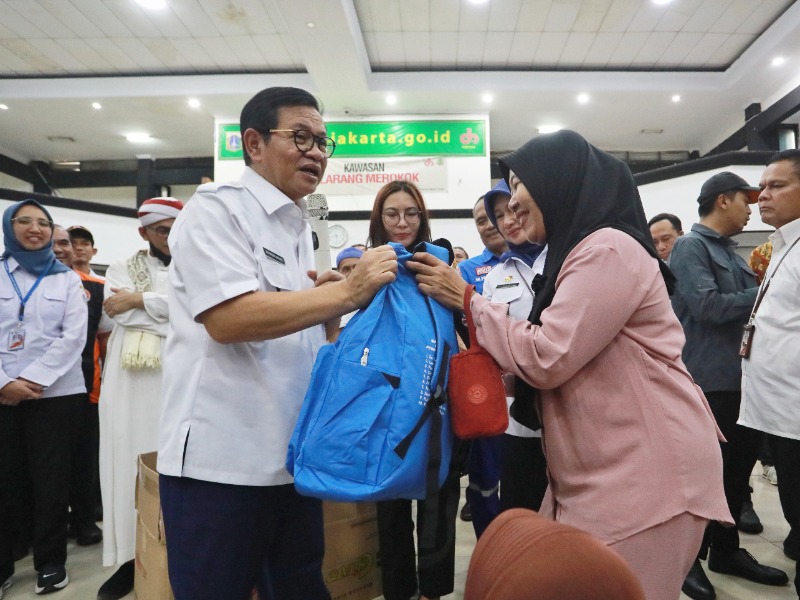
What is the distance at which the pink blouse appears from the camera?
3.05 ft

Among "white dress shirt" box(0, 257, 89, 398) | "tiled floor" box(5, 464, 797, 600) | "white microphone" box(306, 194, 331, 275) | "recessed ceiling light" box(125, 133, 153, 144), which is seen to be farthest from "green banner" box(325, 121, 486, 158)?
"white microphone" box(306, 194, 331, 275)

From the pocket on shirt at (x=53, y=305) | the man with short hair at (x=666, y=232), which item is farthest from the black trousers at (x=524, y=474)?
the man with short hair at (x=666, y=232)

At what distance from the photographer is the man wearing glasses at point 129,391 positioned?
2197mm

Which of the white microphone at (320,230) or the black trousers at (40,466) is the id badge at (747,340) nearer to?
the white microphone at (320,230)

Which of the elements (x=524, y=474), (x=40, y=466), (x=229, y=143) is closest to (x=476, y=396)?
(x=524, y=474)

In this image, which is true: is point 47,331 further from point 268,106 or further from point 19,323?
point 268,106

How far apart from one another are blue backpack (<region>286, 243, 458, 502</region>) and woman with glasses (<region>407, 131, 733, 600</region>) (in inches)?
5.9

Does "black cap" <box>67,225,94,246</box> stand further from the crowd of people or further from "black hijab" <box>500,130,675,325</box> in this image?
"black hijab" <box>500,130,675,325</box>

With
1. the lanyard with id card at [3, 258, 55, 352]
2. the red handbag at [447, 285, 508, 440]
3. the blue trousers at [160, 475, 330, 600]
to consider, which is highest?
the lanyard with id card at [3, 258, 55, 352]

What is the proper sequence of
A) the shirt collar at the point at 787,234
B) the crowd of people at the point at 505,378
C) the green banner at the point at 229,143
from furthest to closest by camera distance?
the green banner at the point at 229,143 < the shirt collar at the point at 787,234 < the crowd of people at the point at 505,378

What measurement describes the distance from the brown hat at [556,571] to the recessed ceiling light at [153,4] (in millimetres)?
6842

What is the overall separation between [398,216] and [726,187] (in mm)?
1480

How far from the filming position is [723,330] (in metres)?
2.27

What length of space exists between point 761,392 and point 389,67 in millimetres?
6494
